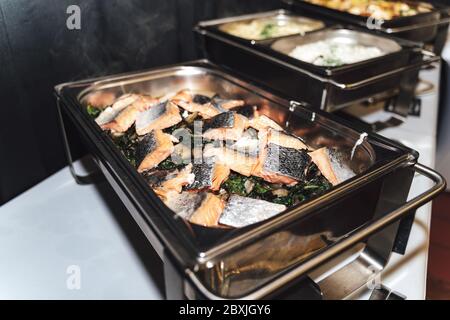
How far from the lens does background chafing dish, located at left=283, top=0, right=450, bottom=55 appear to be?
200 centimetres

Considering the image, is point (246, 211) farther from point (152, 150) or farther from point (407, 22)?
point (407, 22)

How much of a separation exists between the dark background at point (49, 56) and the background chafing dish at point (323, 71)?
0.27 metres

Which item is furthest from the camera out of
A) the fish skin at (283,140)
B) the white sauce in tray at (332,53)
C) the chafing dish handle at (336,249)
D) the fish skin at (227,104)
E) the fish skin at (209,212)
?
the white sauce in tray at (332,53)

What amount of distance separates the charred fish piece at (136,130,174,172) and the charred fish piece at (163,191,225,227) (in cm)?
16

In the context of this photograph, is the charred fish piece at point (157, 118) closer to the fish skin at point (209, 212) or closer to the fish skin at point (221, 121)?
the fish skin at point (221, 121)

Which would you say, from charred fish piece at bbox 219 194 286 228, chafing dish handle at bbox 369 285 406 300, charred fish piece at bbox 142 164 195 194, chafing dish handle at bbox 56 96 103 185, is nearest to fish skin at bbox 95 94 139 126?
chafing dish handle at bbox 56 96 103 185

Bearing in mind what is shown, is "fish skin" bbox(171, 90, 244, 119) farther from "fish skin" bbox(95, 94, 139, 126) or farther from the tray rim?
the tray rim

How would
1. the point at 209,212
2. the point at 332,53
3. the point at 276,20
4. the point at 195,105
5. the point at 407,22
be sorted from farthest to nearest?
→ the point at 276,20 < the point at 407,22 < the point at 332,53 < the point at 195,105 < the point at 209,212

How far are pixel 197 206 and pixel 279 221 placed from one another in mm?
200

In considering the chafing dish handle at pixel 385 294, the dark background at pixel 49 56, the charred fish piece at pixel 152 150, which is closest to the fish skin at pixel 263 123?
the charred fish piece at pixel 152 150

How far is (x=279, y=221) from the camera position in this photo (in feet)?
2.61

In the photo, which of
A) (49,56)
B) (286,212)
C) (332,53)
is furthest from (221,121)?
(332,53)

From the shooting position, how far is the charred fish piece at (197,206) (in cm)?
87

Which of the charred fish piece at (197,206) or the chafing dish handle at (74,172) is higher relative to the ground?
the charred fish piece at (197,206)
